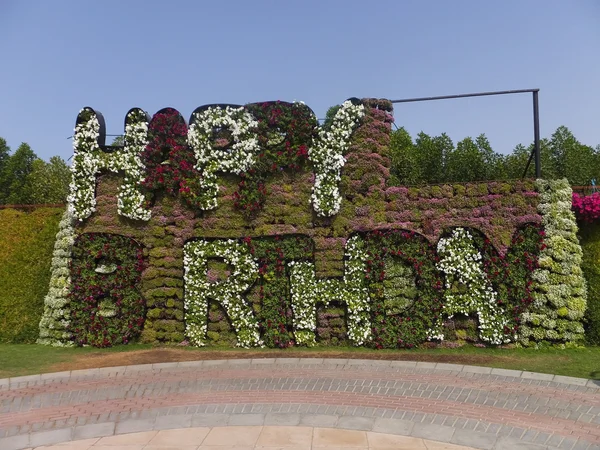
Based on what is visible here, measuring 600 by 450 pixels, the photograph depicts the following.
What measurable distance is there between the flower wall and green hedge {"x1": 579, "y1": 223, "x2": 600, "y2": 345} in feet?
1.15

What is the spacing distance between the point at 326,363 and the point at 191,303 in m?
3.48

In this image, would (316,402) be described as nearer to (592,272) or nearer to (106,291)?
(106,291)

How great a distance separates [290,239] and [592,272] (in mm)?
5992

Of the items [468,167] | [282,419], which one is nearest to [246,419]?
[282,419]

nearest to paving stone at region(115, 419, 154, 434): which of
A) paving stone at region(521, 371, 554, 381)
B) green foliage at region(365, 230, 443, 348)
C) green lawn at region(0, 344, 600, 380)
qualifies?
green lawn at region(0, 344, 600, 380)

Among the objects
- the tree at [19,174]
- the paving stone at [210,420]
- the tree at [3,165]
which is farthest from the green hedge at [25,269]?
the tree at [3,165]

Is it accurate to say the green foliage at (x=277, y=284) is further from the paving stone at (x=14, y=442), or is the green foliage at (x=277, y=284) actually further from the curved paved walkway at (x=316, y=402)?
the paving stone at (x=14, y=442)

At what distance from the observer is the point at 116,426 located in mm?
6082

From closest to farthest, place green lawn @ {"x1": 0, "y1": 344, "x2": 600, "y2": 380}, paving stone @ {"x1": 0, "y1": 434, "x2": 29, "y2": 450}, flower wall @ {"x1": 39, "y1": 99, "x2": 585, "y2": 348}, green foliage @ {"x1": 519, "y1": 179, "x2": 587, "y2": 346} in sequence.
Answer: paving stone @ {"x1": 0, "y1": 434, "x2": 29, "y2": 450}, green lawn @ {"x1": 0, "y1": 344, "x2": 600, "y2": 380}, green foliage @ {"x1": 519, "y1": 179, "x2": 587, "y2": 346}, flower wall @ {"x1": 39, "y1": 99, "x2": 585, "y2": 348}

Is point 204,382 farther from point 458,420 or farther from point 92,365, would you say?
point 458,420

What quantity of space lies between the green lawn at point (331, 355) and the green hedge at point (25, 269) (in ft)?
2.42

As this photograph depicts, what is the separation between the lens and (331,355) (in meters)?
9.62

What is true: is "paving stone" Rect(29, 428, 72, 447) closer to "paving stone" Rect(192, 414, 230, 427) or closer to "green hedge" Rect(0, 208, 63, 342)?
"paving stone" Rect(192, 414, 230, 427)

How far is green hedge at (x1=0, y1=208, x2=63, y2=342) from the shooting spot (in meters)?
11.6
